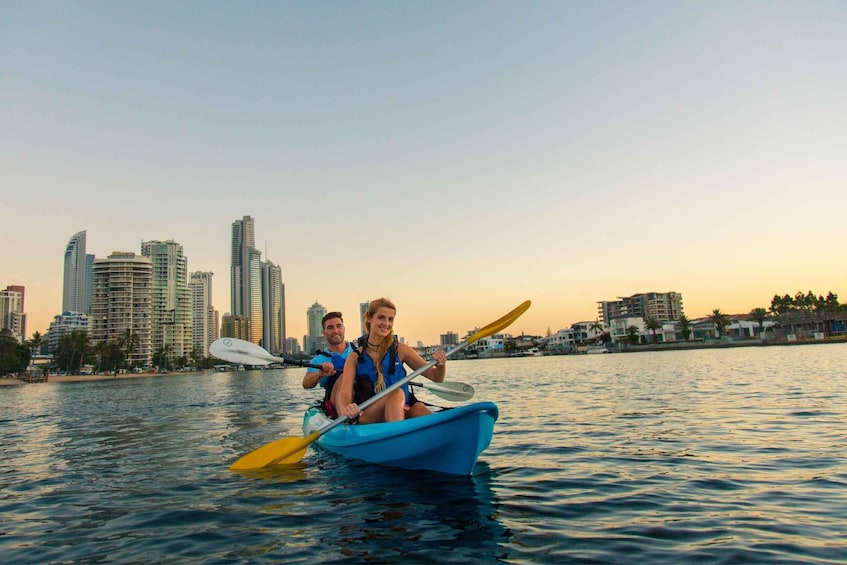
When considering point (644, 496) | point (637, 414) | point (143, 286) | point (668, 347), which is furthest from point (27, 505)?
point (143, 286)

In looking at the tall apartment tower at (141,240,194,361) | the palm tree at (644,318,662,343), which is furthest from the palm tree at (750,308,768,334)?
the tall apartment tower at (141,240,194,361)

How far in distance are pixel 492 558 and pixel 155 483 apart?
17.2 ft

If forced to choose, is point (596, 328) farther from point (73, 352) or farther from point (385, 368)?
point (385, 368)

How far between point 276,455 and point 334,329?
2508mm

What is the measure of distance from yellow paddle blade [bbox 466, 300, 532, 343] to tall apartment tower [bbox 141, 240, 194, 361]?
18834cm

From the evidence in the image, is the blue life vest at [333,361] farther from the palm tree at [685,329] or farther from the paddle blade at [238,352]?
the palm tree at [685,329]

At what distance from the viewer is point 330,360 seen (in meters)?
9.11

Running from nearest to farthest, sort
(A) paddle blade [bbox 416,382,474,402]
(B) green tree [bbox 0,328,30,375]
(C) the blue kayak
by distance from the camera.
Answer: (C) the blue kayak < (A) paddle blade [bbox 416,382,474,402] < (B) green tree [bbox 0,328,30,375]

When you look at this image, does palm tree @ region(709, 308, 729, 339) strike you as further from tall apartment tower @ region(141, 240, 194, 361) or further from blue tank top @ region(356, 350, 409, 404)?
tall apartment tower @ region(141, 240, 194, 361)

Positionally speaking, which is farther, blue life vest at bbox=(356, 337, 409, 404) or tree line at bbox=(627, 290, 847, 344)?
tree line at bbox=(627, 290, 847, 344)

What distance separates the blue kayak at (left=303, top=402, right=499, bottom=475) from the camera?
6094mm

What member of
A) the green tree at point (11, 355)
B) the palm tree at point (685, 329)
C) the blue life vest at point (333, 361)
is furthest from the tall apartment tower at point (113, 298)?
the blue life vest at point (333, 361)

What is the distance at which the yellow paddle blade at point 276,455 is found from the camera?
755 centimetres

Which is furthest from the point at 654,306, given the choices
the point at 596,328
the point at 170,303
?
the point at 170,303
